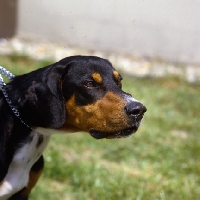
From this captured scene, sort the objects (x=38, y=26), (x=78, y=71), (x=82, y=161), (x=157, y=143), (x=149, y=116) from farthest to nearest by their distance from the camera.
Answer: (x=38, y=26) → (x=149, y=116) → (x=157, y=143) → (x=82, y=161) → (x=78, y=71)

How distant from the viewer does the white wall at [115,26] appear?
9.33 m

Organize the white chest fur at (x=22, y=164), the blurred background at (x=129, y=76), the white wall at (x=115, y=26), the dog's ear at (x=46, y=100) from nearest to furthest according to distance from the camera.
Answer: the dog's ear at (x=46, y=100) < the white chest fur at (x=22, y=164) < the blurred background at (x=129, y=76) < the white wall at (x=115, y=26)

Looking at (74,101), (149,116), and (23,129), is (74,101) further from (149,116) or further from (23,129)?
(149,116)

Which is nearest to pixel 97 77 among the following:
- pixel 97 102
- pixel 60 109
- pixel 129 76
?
pixel 97 102

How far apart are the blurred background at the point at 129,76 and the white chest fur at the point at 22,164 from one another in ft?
A: 2.53

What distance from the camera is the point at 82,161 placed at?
4512mm

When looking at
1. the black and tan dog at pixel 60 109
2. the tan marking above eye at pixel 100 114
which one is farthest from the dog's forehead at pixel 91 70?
the tan marking above eye at pixel 100 114

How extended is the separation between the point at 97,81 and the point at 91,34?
6.95 metres

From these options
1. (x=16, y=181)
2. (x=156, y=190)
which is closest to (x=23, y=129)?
(x=16, y=181)

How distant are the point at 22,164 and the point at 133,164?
5.83 feet

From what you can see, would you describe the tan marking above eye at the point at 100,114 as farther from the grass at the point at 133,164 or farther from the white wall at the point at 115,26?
the white wall at the point at 115,26

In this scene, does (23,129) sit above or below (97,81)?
below

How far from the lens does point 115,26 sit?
377 inches

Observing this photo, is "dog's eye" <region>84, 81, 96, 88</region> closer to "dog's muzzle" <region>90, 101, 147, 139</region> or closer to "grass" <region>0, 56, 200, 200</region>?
"dog's muzzle" <region>90, 101, 147, 139</region>
